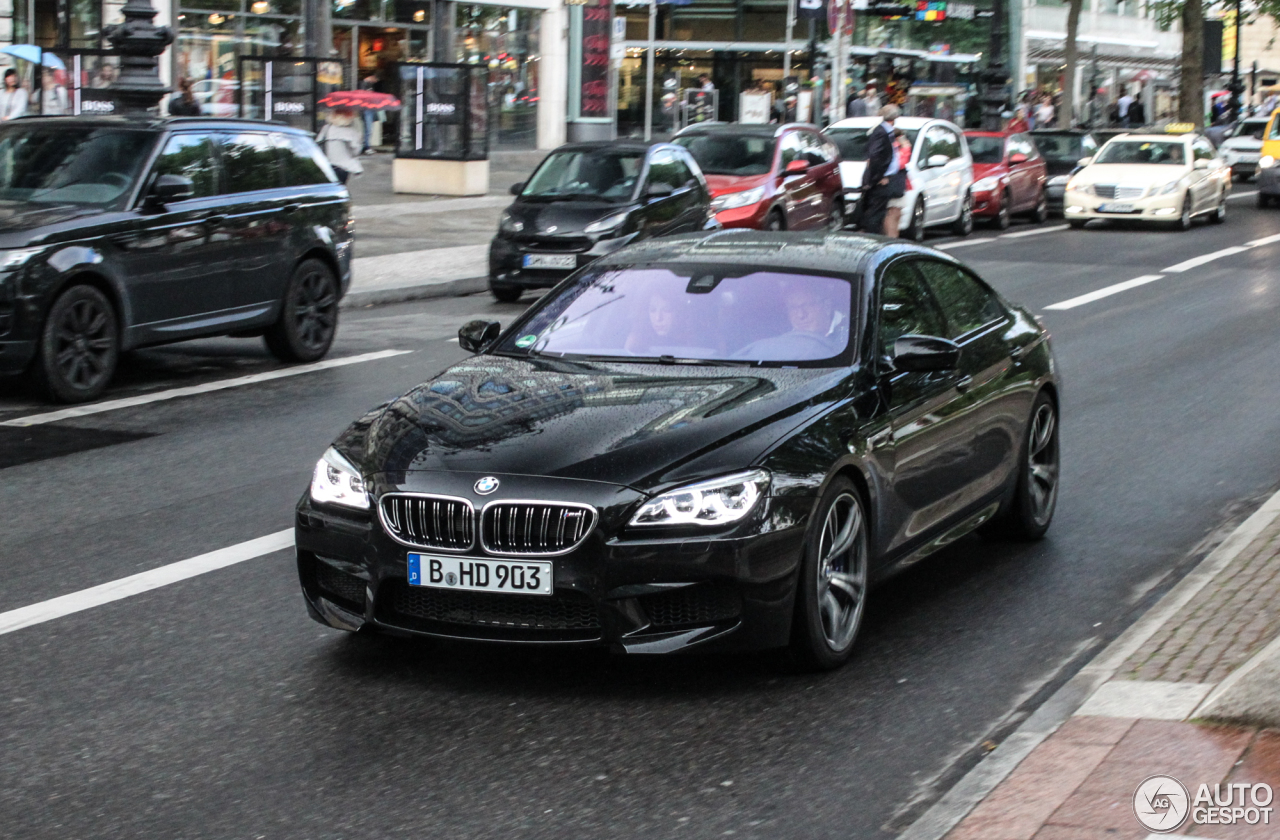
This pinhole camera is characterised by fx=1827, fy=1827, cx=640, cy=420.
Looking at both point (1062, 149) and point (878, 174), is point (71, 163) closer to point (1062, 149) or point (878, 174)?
point (878, 174)

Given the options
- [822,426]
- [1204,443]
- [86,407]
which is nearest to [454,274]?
[86,407]

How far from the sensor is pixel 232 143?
1311cm

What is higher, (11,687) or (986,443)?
(986,443)

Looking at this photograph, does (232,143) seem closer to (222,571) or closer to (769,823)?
(222,571)

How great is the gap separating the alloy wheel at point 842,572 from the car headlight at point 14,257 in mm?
6763

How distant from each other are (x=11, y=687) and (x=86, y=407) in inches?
234

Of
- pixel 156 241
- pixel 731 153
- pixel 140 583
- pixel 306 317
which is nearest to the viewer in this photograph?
pixel 140 583

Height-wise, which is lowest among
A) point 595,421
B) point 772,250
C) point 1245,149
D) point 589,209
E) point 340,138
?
point 595,421

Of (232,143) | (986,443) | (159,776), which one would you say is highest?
(232,143)

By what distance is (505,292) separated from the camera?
1853 centimetres

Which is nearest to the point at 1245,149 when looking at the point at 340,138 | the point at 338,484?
the point at 340,138

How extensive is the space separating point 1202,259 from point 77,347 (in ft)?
54.9

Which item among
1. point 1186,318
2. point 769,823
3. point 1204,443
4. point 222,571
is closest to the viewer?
point 769,823

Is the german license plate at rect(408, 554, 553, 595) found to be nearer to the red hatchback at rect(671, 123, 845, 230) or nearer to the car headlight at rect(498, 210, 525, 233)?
→ the car headlight at rect(498, 210, 525, 233)
